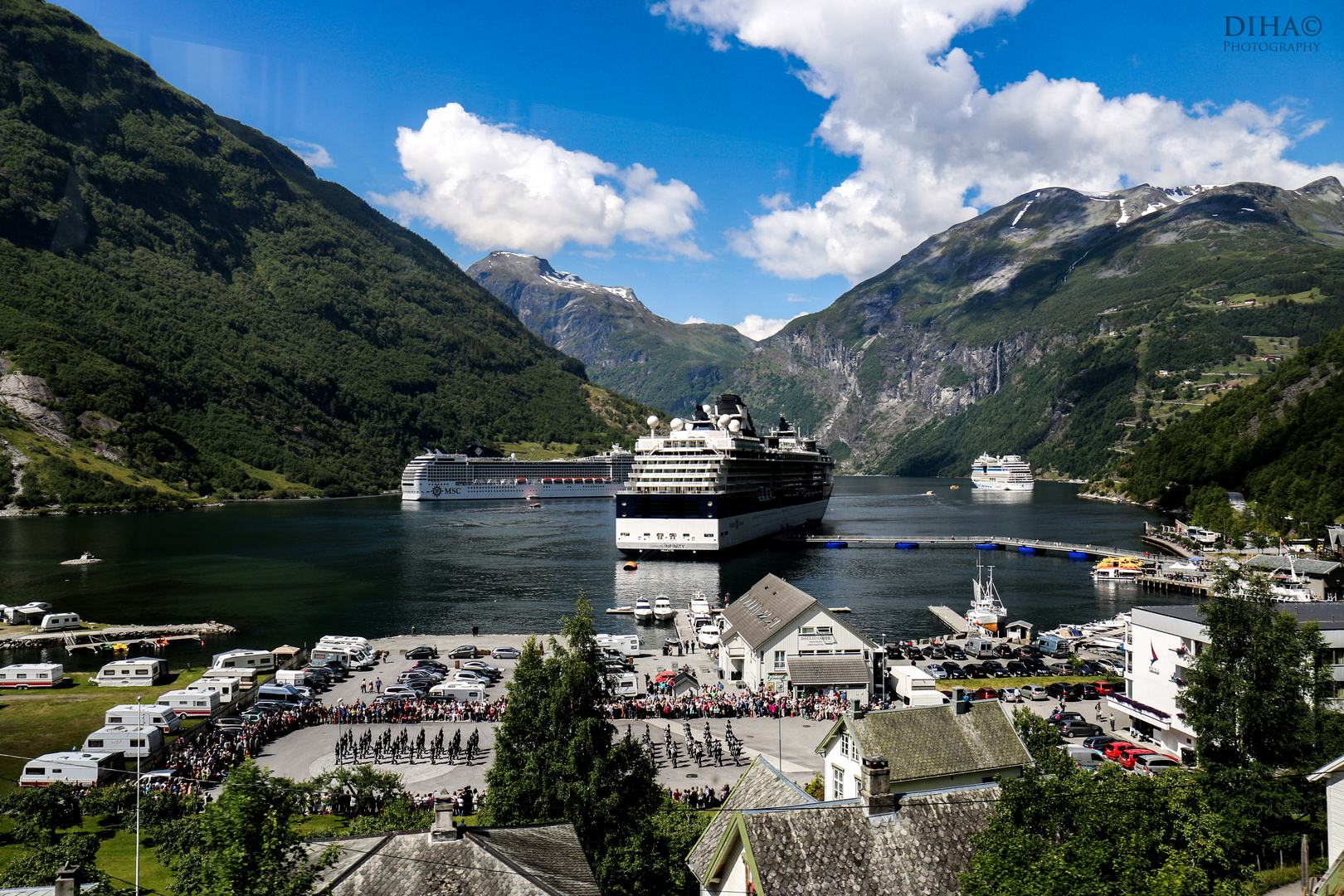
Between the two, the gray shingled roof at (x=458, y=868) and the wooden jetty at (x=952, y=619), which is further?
the wooden jetty at (x=952, y=619)

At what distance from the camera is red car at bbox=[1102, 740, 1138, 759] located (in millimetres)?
29484

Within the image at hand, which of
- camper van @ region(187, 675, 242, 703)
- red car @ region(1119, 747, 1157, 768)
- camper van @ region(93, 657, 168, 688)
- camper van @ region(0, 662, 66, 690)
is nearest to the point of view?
red car @ region(1119, 747, 1157, 768)

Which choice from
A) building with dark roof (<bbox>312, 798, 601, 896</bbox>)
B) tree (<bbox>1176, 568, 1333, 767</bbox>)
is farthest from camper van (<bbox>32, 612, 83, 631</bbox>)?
tree (<bbox>1176, 568, 1333, 767</bbox>)

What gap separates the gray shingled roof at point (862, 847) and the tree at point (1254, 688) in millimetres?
10683

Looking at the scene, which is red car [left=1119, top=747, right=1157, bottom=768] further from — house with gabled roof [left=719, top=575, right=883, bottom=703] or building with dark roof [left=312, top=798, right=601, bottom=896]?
building with dark roof [left=312, top=798, right=601, bottom=896]

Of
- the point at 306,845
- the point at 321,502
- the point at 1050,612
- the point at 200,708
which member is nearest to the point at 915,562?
the point at 1050,612

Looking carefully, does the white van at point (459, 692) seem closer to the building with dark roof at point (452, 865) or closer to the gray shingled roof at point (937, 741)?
the gray shingled roof at point (937, 741)

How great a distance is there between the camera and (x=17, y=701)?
39.5 metres

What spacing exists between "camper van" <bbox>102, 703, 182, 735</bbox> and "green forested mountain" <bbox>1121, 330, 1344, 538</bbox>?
4209 inches

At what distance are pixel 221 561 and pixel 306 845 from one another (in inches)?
3533


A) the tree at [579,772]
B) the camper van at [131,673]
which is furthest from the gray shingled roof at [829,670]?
the camper van at [131,673]

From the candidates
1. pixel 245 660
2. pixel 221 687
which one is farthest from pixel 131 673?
pixel 221 687

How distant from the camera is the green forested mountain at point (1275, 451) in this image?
99.9 metres

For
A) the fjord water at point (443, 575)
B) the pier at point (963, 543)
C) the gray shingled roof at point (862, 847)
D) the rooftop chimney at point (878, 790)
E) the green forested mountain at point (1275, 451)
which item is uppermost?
the green forested mountain at point (1275, 451)
